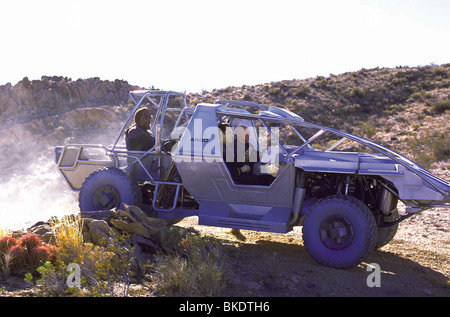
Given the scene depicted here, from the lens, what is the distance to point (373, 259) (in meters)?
7.90

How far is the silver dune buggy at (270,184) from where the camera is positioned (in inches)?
271

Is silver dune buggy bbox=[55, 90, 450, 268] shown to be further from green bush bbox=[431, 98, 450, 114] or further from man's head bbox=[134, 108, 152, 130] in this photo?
green bush bbox=[431, 98, 450, 114]

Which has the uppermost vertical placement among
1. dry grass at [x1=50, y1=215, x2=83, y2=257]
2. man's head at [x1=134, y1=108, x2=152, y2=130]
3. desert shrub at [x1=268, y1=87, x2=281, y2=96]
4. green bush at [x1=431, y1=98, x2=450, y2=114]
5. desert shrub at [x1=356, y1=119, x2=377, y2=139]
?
desert shrub at [x1=268, y1=87, x2=281, y2=96]

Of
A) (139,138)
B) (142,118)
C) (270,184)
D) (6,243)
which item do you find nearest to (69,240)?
(6,243)

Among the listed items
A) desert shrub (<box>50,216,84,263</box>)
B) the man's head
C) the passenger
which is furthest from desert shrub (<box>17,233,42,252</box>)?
the man's head

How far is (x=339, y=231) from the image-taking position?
22.7ft

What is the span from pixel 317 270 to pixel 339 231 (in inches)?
23.7

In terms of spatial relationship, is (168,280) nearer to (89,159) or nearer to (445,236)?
(89,159)

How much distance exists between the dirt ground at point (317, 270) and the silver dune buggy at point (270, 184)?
39 cm

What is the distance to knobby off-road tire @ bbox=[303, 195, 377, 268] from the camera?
6789 mm

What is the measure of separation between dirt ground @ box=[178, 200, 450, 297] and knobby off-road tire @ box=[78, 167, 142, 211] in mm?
1779

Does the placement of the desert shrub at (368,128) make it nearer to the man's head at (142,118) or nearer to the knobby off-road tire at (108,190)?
the man's head at (142,118)
